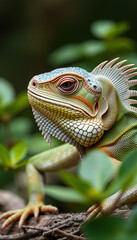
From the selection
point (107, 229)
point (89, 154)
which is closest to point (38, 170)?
point (89, 154)

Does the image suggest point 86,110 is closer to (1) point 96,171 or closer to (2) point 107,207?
(2) point 107,207

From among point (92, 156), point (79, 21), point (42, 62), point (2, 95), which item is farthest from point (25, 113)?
point (92, 156)

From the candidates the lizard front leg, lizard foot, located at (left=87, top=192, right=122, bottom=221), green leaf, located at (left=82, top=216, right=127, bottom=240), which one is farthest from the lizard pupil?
green leaf, located at (left=82, top=216, right=127, bottom=240)

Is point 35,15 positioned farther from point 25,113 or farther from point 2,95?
point 2,95

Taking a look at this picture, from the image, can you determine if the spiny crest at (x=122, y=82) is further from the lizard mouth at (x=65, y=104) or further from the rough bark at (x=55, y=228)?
the rough bark at (x=55, y=228)

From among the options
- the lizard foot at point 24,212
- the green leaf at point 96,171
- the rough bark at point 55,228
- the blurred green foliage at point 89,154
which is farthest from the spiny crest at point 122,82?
the green leaf at point 96,171

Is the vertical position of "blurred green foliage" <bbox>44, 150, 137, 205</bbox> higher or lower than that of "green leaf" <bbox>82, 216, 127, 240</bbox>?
higher

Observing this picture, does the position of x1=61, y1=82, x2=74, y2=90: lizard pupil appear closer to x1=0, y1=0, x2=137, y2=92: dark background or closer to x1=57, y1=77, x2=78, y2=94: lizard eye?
x1=57, y1=77, x2=78, y2=94: lizard eye
